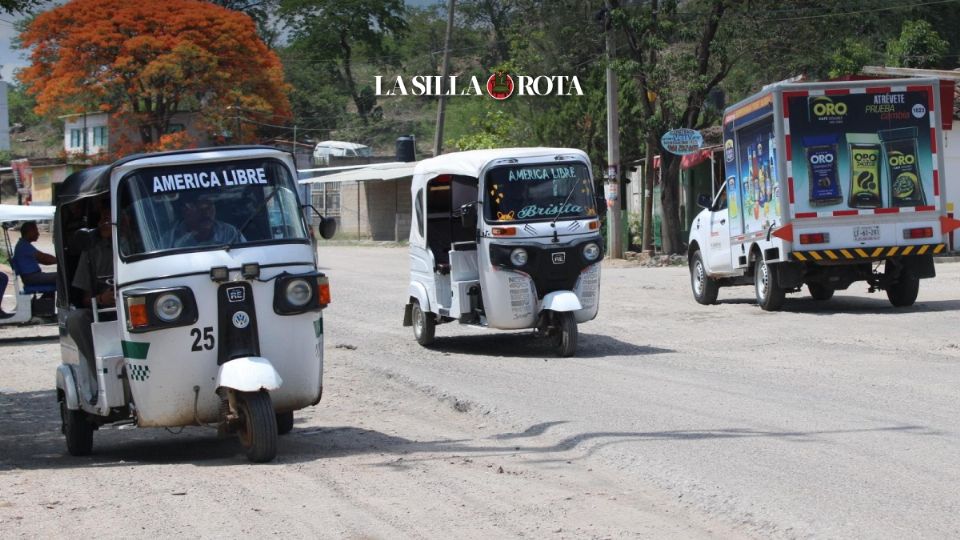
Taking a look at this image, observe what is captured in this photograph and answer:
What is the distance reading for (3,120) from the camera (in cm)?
7838

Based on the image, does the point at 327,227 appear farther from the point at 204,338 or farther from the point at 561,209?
the point at 561,209

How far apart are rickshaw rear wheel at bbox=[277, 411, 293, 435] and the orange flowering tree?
127 feet

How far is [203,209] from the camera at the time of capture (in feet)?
29.2

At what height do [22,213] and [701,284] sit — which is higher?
[22,213]

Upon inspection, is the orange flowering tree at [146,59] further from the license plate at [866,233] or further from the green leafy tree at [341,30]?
the license plate at [866,233]

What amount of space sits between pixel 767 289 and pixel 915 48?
30.0m

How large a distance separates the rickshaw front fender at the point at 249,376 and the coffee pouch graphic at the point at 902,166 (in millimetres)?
12351

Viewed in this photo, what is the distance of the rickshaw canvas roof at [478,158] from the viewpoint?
1511 centimetres

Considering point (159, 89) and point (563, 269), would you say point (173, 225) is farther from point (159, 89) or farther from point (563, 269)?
point (159, 89)

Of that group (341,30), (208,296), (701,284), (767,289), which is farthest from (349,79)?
(208,296)

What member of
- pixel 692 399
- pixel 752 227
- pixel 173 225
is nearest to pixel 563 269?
pixel 692 399

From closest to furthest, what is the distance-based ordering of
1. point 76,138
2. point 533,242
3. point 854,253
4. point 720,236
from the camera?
1. point 533,242
2. point 854,253
3. point 720,236
4. point 76,138

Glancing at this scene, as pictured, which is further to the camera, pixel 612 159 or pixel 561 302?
pixel 612 159

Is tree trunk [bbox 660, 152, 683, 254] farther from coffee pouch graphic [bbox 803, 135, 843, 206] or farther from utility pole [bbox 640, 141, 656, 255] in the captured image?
coffee pouch graphic [bbox 803, 135, 843, 206]
